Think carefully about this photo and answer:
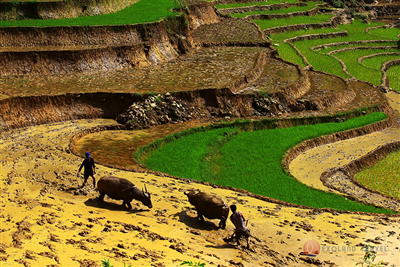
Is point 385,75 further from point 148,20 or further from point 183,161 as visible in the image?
point 183,161

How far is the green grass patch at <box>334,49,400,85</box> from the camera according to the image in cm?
3041

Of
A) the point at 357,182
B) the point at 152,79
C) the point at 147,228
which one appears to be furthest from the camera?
the point at 152,79

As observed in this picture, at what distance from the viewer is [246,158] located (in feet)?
57.5

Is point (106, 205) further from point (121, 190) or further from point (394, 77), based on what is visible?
point (394, 77)

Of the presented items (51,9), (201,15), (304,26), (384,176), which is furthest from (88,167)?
(304,26)

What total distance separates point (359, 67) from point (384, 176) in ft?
57.6

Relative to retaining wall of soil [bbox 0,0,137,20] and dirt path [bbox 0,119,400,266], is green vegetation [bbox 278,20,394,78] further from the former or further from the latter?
dirt path [bbox 0,119,400,266]

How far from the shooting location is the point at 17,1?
25.7 meters

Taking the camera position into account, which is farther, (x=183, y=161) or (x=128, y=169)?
(x=183, y=161)

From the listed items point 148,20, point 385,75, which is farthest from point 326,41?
point 148,20

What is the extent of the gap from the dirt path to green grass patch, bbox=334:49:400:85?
20040 millimetres

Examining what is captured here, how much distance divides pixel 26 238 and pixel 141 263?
2.14 m

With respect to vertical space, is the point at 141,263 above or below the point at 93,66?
below

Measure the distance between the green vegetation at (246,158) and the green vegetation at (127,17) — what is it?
1086 centimetres
